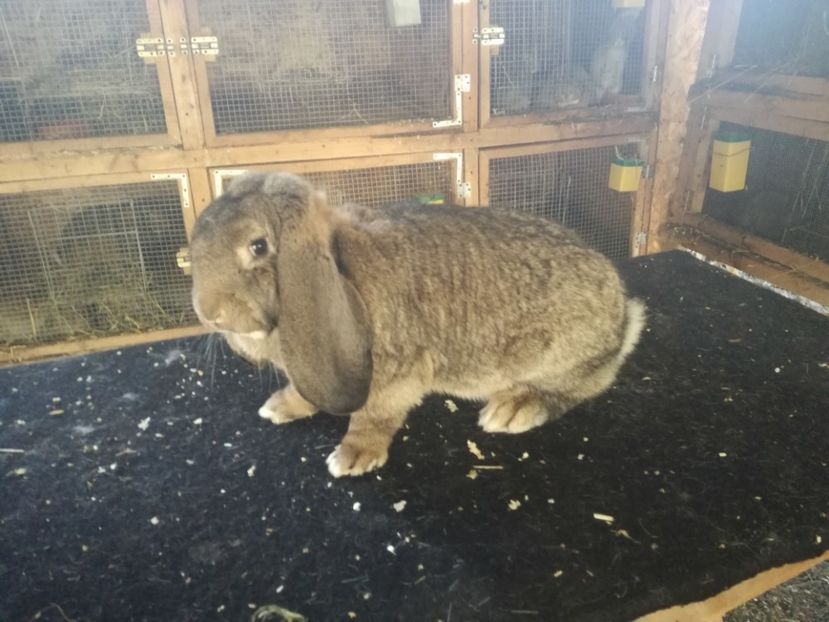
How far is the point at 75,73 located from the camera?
3176 millimetres

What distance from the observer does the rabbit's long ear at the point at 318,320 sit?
5.41 feet

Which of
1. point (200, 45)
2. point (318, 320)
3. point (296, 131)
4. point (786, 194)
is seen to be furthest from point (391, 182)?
point (786, 194)

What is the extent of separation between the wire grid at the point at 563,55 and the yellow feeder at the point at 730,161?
591mm

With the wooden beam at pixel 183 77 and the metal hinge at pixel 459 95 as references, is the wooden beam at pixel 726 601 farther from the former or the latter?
the wooden beam at pixel 183 77

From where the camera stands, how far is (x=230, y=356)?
8.84 ft

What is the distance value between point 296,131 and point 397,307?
1.73 meters

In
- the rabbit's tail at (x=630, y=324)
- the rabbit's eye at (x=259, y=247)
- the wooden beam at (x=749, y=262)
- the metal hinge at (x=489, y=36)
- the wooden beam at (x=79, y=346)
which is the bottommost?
the wooden beam at (x=79, y=346)

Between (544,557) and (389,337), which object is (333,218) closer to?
(389,337)

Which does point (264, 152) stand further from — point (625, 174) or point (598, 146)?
point (625, 174)

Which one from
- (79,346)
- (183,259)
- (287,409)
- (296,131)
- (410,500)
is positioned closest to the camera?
(410,500)

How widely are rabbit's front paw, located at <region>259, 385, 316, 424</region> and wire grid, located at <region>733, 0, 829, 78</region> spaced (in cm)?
301

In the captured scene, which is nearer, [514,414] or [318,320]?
[318,320]

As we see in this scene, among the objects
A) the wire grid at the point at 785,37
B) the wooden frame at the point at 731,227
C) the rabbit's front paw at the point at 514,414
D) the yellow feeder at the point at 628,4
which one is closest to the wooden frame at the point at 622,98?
the yellow feeder at the point at 628,4

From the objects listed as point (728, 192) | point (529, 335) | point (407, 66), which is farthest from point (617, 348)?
point (728, 192)
